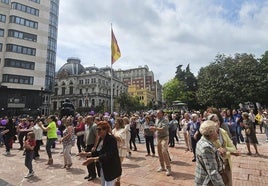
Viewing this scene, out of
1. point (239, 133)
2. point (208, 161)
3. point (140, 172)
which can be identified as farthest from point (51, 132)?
point (239, 133)

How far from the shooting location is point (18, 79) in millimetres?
37188

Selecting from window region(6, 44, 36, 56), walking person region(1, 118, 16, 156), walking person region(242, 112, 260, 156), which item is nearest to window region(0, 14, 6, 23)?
window region(6, 44, 36, 56)

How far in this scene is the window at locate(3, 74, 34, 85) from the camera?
36281 millimetres

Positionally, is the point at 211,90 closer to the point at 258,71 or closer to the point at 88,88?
the point at 258,71

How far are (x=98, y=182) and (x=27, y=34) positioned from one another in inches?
1531

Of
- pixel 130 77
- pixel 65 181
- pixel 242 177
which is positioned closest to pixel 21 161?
pixel 65 181

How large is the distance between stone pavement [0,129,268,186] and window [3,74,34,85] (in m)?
30.8

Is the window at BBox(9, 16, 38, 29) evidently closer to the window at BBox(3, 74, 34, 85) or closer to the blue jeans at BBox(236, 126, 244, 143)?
the window at BBox(3, 74, 34, 85)

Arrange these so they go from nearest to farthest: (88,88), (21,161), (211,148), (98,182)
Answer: (211,148), (98,182), (21,161), (88,88)

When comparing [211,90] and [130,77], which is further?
[130,77]

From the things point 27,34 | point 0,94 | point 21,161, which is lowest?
point 21,161

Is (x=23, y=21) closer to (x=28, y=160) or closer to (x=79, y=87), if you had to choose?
(x=28, y=160)

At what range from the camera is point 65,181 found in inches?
255

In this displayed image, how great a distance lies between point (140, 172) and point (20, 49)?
37569 mm
